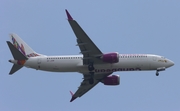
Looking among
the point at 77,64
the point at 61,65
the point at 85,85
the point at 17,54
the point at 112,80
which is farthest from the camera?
the point at 85,85

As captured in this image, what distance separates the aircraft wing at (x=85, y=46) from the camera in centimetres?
7612

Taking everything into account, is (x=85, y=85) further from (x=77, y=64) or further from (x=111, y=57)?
(x=111, y=57)

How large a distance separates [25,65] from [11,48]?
191 inches

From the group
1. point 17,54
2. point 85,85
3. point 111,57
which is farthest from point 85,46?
point 85,85

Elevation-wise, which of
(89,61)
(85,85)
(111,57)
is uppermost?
(111,57)

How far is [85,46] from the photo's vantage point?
80438mm

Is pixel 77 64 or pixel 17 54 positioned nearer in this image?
pixel 17 54

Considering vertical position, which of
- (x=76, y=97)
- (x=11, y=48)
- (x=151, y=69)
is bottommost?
(x=76, y=97)

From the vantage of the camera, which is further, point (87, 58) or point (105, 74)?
point (105, 74)

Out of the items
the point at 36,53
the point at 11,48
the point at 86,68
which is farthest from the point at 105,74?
the point at 11,48

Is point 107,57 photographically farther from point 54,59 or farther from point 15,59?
point 15,59

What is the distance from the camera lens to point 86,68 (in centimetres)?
8425

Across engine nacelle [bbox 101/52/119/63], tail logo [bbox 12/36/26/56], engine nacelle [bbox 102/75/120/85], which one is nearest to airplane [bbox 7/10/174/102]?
engine nacelle [bbox 101/52/119/63]

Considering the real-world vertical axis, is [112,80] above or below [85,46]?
below
